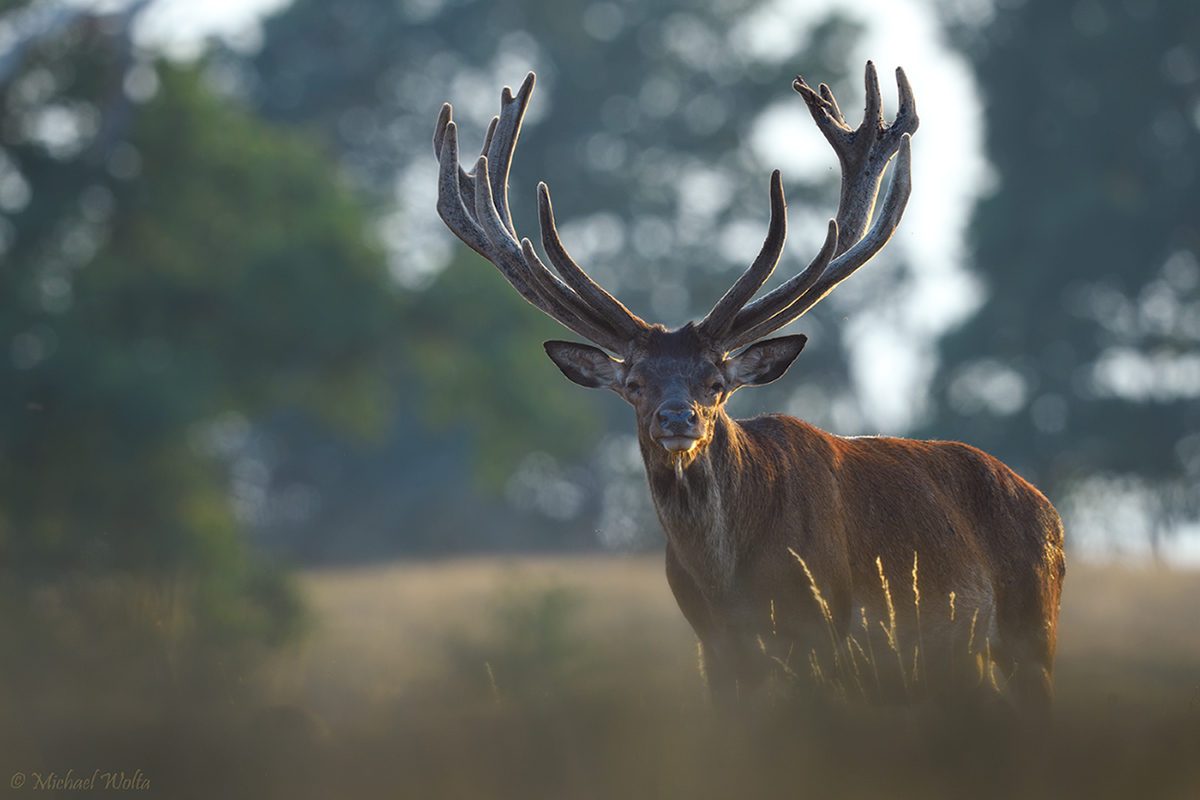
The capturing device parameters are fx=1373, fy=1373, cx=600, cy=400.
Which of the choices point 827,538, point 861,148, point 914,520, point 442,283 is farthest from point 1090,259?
point 827,538

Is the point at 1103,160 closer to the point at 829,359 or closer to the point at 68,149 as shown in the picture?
the point at 829,359

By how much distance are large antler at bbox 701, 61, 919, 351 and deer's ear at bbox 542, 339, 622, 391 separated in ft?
1.62

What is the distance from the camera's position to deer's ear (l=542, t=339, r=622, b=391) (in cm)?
653

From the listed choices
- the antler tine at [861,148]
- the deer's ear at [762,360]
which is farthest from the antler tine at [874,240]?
the deer's ear at [762,360]

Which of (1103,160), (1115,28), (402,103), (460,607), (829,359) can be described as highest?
(402,103)

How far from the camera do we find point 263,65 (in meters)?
33.6

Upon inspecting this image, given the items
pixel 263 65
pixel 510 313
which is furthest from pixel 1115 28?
pixel 263 65

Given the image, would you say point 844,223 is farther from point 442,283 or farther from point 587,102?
point 587,102

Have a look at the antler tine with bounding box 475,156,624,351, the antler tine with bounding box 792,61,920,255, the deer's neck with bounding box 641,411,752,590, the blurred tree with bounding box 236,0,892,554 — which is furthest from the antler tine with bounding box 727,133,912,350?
the blurred tree with bounding box 236,0,892,554

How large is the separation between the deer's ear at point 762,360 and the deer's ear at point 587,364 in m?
0.55

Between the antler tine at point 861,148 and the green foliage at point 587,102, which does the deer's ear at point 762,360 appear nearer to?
the antler tine at point 861,148

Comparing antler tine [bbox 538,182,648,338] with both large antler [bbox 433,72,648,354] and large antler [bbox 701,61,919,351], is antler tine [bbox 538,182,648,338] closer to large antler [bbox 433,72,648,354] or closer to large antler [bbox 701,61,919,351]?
large antler [bbox 433,72,648,354]

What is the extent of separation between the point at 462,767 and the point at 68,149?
15.2 m

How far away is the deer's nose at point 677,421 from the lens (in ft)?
18.7
